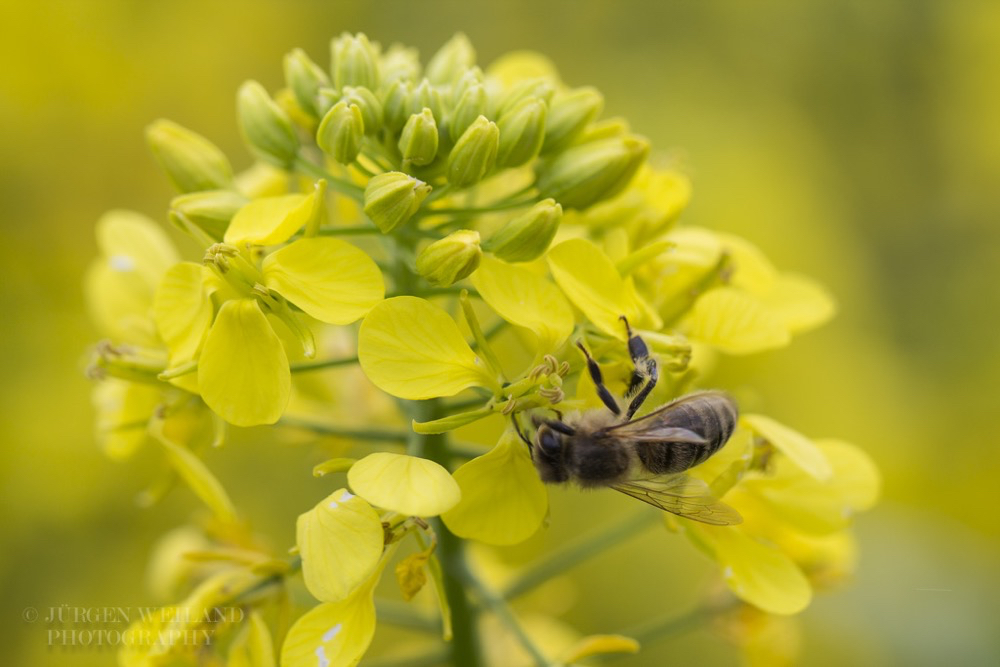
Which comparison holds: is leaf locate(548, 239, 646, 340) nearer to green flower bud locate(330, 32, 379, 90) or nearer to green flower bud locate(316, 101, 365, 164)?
green flower bud locate(316, 101, 365, 164)

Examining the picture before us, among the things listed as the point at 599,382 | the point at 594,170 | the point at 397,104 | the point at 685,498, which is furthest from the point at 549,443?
the point at 397,104

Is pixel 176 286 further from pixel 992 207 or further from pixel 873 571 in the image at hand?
pixel 992 207

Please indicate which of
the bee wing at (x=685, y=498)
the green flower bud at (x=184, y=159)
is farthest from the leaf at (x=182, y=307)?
the bee wing at (x=685, y=498)

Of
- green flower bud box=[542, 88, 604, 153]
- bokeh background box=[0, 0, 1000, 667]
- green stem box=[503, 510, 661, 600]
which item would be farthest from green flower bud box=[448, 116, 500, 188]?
green stem box=[503, 510, 661, 600]

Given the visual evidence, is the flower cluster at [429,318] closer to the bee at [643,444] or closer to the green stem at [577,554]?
the bee at [643,444]

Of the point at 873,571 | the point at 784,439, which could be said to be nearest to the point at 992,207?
the point at 873,571

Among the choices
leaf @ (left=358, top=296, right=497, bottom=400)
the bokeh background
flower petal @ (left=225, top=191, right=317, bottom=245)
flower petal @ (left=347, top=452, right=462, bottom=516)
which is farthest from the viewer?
the bokeh background
